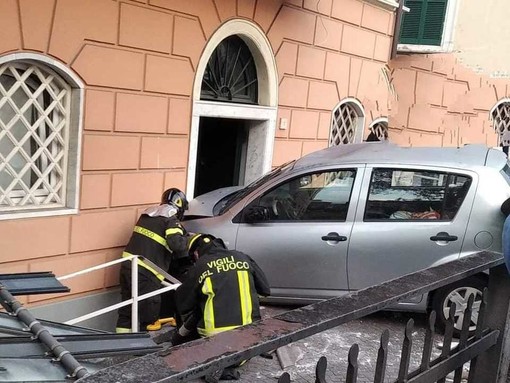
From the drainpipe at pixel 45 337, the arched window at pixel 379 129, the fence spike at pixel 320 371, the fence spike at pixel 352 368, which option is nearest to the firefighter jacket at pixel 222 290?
the drainpipe at pixel 45 337

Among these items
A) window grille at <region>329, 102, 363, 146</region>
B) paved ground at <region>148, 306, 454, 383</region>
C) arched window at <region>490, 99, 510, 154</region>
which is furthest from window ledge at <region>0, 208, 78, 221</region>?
arched window at <region>490, 99, 510, 154</region>

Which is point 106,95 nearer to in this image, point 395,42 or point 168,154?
point 168,154

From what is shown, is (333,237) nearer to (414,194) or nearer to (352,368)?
(414,194)

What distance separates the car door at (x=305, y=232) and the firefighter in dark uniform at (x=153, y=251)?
2.07 feet

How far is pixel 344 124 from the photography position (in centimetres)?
998

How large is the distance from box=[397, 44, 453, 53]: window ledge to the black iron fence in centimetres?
901

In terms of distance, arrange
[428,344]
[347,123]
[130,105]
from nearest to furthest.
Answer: [428,344] → [130,105] → [347,123]

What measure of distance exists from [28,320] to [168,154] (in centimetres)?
480

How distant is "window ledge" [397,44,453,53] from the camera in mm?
10984

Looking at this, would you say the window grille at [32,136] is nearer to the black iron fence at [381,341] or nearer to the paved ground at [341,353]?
the paved ground at [341,353]

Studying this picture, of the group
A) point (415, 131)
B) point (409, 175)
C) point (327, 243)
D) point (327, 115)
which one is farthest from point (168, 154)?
point (415, 131)

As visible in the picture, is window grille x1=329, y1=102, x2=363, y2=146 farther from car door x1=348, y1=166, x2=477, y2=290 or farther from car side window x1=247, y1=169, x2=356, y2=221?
car door x1=348, y1=166, x2=477, y2=290

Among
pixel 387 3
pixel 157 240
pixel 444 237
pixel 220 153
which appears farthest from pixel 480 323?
pixel 387 3

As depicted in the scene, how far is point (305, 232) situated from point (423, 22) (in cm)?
764
